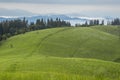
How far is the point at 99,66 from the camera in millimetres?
73562

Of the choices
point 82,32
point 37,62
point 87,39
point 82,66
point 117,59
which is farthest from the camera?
point 82,32

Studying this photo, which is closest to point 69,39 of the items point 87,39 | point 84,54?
point 87,39

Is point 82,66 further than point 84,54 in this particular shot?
No

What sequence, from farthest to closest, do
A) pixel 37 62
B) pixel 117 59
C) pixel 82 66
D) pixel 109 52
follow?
pixel 109 52 < pixel 117 59 < pixel 37 62 < pixel 82 66

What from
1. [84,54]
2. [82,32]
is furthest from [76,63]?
[82,32]

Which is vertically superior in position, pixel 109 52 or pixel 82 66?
pixel 82 66

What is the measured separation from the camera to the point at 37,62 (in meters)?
79.1

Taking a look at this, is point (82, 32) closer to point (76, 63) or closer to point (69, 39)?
point (69, 39)

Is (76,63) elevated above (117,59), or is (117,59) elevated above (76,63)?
(76,63)

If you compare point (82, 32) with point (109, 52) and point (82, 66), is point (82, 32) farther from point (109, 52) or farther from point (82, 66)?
point (82, 66)

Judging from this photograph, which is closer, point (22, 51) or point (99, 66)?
point (99, 66)

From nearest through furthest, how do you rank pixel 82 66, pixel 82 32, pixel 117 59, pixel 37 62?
1. pixel 82 66
2. pixel 37 62
3. pixel 117 59
4. pixel 82 32

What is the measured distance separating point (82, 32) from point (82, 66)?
93723 mm

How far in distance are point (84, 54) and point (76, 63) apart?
50.0 m
